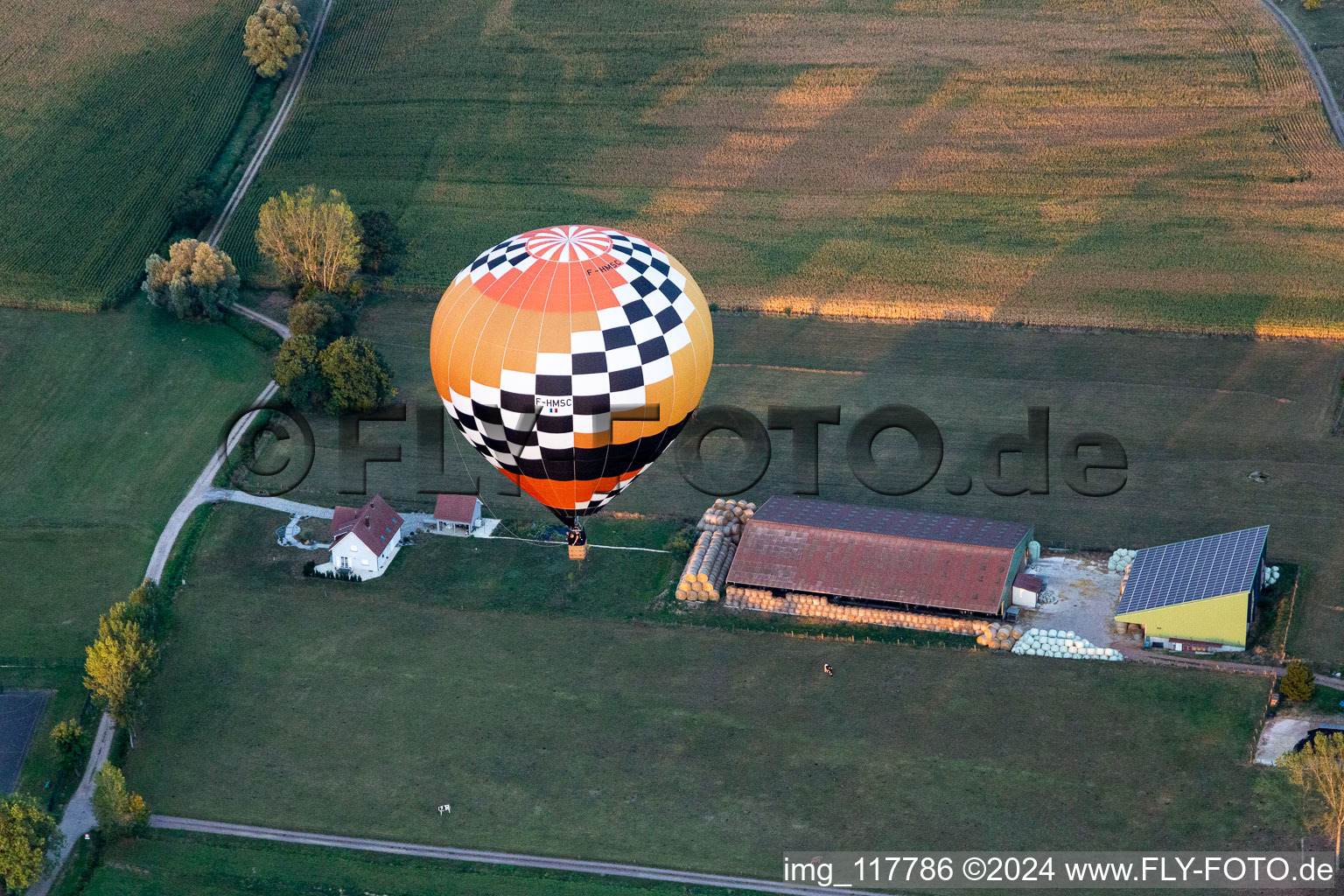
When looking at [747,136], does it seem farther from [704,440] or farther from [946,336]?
[704,440]

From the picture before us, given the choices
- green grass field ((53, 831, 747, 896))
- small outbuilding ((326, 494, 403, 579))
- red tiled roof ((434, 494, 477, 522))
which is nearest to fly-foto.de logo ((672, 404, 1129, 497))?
red tiled roof ((434, 494, 477, 522))

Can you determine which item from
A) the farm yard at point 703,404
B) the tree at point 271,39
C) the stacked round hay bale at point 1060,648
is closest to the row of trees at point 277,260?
the farm yard at point 703,404

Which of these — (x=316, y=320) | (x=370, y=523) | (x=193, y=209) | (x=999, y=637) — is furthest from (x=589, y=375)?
(x=193, y=209)

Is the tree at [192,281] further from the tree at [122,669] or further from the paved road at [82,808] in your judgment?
the paved road at [82,808]

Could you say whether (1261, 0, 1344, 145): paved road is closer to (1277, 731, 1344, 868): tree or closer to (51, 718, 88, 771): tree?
(1277, 731, 1344, 868): tree

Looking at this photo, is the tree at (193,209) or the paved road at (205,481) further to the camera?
the tree at (193,209)

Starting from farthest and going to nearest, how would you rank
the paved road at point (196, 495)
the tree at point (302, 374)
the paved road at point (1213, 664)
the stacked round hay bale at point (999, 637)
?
the tree at point (302, 374), the paved road at point (196, 495), the stacked round hay bale at point (999, 637), the paved road at point (1213, 664)
